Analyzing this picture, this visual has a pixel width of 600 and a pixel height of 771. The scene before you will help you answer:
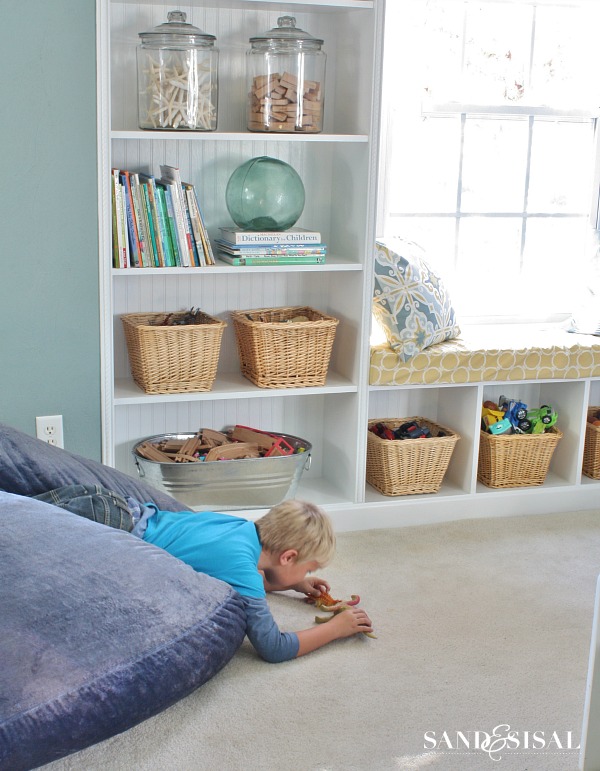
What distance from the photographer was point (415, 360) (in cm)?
312

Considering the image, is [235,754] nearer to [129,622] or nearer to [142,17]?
[129,622]

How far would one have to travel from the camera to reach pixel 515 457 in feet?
10.9

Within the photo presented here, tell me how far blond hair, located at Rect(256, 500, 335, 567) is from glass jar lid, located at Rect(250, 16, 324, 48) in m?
1.40

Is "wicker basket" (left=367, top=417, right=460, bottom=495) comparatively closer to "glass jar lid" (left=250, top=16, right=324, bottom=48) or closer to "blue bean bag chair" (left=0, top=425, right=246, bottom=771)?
"blue bean bag chair" (left=0, top=425, right=246, bottom=771)

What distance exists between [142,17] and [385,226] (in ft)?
3.56

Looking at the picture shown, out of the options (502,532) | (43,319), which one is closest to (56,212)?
(43,319)

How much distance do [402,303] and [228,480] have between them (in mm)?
794

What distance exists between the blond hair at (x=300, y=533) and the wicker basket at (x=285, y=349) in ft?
2.40

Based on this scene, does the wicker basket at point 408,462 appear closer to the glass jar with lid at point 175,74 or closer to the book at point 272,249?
the book at point 272,249

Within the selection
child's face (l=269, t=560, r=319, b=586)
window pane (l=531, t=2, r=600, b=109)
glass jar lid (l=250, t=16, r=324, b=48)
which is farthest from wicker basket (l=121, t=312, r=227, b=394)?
window pane (l=531, t=2, r=600, b=109)

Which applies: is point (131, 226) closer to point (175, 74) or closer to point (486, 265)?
point (175, 74)

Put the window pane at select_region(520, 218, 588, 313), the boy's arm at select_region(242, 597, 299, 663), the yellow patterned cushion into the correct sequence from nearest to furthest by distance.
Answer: the boy's arm at select_region(242, 597, 299, 663), the yellow patterned cushion, the window pane at select_region(520, 218, 588, 313)

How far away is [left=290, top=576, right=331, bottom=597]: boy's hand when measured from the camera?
2.61 metres

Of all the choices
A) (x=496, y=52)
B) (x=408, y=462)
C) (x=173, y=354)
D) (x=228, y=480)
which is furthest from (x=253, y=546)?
(x=496, y=52)
